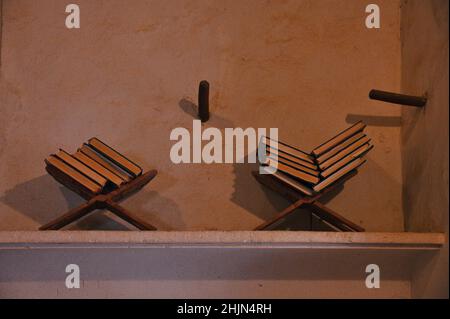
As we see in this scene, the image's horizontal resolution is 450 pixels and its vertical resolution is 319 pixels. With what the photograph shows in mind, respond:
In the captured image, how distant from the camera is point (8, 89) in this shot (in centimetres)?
190

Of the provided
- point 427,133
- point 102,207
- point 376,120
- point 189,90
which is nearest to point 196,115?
point 189,90

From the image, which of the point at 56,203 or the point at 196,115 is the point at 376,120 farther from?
the point at 56,203

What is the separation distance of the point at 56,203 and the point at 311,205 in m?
0.75

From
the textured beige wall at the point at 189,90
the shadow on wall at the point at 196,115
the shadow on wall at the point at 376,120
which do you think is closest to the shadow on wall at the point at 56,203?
the textured beige wall at the point at 189,90

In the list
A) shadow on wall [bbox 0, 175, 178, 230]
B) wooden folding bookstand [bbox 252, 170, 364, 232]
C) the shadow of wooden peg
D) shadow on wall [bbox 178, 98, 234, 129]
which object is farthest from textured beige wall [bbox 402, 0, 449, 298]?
shadow on wall [bbox 0, 175, 178, 230]

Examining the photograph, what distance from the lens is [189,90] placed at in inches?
75.2

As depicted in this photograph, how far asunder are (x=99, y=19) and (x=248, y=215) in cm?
77

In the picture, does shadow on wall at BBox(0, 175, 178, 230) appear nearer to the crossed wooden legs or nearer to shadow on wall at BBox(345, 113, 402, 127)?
the crossed wooden legs

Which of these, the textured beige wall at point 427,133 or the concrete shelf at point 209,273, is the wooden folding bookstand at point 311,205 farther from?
the textured beige wall at point 427,133

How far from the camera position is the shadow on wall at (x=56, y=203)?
1.81 meters

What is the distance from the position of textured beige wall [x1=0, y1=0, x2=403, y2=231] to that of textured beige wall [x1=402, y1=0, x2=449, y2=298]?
65mm
